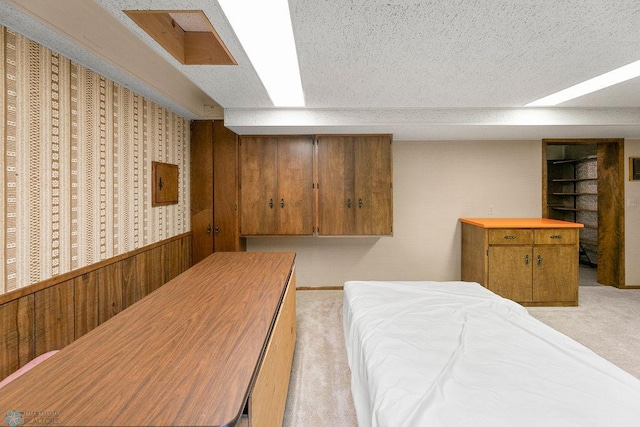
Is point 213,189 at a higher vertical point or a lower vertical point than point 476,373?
higher

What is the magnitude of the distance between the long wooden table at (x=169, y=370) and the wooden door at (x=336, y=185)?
231cm

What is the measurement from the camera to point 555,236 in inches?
138

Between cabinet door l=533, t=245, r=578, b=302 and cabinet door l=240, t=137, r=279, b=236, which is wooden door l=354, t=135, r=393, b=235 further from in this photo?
cabinet door l=533, t=245, r=578, b=302

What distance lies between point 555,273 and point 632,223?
69.7 inches

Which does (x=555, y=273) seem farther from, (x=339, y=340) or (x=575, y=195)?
(x=575, y=195)

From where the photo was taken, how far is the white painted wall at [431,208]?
4199 mm

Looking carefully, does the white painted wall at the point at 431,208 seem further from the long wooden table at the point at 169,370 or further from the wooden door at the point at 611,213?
the long wooden table at the point at 169,370

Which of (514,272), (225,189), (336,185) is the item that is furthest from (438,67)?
(225,189)

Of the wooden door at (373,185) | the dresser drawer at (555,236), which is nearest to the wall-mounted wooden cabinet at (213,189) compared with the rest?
the wooden door at (373,185)

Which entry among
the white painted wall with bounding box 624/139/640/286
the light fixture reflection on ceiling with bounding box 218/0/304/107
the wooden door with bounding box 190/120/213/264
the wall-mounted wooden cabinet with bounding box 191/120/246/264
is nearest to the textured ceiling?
the light fixture reflection on ceiling with bounding box 218/0/304/107

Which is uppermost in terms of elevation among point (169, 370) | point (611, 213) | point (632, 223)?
point (611, 213)

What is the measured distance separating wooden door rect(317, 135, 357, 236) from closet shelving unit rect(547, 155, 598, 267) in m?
4.73

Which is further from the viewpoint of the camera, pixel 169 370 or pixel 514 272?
pixel 514 272

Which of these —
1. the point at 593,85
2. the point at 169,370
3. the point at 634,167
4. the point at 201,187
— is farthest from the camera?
the point at 634,167
